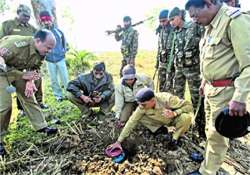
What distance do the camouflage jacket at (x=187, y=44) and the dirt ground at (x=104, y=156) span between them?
1008mm

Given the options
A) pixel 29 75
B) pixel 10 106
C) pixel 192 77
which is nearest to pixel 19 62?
pixel 29 75

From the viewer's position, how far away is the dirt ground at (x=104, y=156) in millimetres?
3545

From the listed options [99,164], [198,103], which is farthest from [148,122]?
[99,164]

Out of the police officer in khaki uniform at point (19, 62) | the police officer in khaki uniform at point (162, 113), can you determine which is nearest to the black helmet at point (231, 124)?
Answer: the police officer in khaki uniform at point (162, 113)

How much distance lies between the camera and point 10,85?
158 inches

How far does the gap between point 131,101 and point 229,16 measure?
96.6 inches

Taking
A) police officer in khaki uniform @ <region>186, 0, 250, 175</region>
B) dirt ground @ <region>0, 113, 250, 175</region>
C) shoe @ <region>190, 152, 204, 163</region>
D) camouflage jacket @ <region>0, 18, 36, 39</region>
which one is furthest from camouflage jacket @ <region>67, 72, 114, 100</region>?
police officer in khaki uniform @ <region>186, 0, 250, 175</region>

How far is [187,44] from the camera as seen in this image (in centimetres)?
431

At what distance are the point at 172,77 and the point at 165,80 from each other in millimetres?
369

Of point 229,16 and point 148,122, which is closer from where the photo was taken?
point 229,16

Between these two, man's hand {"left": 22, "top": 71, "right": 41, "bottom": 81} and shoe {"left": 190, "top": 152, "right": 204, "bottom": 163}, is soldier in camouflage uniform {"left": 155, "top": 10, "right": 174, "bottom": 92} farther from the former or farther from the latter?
man's hand {"left": 22, "top": 71, "right": 41, "bottom": 81}

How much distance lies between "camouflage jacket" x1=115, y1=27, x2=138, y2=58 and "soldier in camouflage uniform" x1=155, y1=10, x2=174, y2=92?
1.36m

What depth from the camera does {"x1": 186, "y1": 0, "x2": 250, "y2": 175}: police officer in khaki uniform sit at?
8.07 ft

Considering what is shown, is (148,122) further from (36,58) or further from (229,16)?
(229,16)
